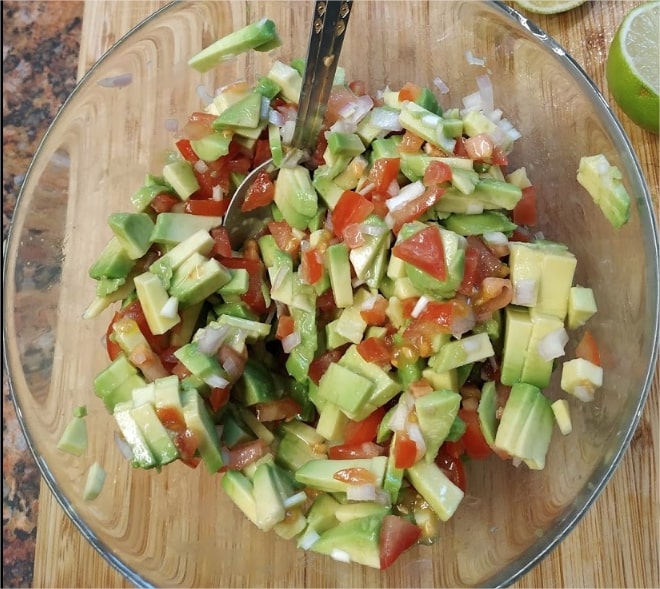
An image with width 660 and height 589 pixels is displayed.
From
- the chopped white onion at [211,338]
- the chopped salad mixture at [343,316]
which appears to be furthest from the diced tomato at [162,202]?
the chopped white onion at [211,338]

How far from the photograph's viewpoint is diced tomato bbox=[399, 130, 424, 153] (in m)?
1.48

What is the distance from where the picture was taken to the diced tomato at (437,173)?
1.38 metres

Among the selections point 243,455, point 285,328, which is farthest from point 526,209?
point 243,455

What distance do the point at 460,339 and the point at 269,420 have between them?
473 mm

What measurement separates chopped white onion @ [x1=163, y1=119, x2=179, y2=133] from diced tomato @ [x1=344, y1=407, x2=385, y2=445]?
34.0 inches

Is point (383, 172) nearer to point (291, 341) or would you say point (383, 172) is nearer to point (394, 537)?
point (291, 341)

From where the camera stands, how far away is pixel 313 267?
1460 millimetres

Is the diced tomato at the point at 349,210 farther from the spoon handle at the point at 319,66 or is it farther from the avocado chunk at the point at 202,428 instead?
the avocado chunk at the point at 202,428

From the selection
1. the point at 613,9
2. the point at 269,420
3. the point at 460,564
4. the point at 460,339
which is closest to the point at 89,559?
the point at 269,420

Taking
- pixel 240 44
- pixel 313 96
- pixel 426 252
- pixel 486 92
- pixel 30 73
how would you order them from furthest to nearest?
pixel 30 73
pixel 486 92
pixel 240 44
pixel 313 96
pixel 426 252

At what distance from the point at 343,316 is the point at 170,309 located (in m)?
0.36

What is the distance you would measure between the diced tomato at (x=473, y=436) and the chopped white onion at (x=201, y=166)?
31.3 inches

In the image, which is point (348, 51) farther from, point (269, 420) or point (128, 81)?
point (269, 420)

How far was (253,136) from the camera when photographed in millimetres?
1541
